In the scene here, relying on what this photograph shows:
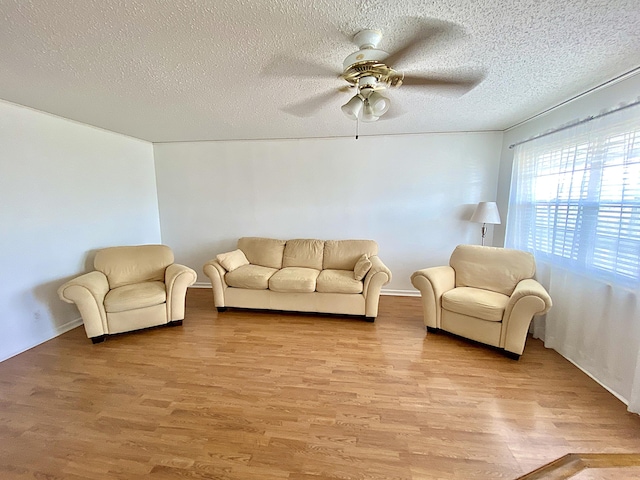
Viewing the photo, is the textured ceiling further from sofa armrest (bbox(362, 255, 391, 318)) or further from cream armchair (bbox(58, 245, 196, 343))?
sofa armrest (bbox(362, 255, 391, 318))

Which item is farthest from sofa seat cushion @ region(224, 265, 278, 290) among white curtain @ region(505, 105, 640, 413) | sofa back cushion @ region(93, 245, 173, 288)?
white curtain @ region(505, 105, 640, 413)

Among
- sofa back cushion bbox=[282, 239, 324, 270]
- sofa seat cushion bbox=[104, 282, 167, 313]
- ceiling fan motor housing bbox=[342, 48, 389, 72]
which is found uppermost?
ceiling fan motor housing bbox=[342, 48, 389, 72]

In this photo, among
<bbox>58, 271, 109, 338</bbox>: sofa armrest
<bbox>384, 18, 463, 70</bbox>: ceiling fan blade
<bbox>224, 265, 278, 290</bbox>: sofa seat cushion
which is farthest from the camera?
<bbox>224, 265, 278, 290</bbox>: sofa seat cushion

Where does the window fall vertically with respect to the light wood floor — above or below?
above

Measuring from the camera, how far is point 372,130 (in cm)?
364

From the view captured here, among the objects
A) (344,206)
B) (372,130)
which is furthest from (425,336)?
(372,130)

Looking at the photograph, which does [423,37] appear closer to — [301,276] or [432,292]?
[432,292]

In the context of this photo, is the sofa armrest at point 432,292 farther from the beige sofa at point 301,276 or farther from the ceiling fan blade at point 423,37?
the ceiling fan blade at point 423,37

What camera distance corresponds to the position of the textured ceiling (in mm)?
1315

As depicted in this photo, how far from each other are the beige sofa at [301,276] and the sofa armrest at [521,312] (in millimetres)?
1185

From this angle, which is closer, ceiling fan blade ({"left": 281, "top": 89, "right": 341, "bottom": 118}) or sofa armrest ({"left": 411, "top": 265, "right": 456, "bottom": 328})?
ceiling fan blade ({"left": 281, "top": 89, "right": 341, "bottom": 118})

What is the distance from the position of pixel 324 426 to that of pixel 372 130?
11.0ft

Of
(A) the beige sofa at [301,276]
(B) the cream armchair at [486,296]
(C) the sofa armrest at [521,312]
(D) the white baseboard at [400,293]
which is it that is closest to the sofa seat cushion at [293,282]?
(A) the beige sofa at [301,276]

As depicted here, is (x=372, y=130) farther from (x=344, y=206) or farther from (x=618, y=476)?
(x=618, y=476)
